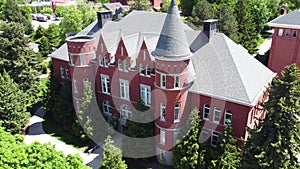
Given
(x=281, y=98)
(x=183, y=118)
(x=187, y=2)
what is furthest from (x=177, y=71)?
(x=187, y=2)

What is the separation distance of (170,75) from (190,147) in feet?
24.9

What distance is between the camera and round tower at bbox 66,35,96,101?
116 ft

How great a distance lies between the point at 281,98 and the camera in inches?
822

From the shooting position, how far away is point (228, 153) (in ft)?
87.0

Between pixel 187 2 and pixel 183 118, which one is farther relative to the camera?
pixel 187 2

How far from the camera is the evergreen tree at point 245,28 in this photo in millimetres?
57625

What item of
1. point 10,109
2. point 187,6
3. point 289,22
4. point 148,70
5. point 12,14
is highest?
point 187,6

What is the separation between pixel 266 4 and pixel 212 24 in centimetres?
5266

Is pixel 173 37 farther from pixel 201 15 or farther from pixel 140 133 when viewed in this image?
pixel 201 15

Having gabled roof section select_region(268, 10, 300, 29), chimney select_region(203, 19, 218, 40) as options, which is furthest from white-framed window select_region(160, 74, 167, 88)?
gabled roof section select_region(268, 10, 300, 29)

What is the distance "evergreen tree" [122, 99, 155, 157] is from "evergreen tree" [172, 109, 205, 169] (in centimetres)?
424

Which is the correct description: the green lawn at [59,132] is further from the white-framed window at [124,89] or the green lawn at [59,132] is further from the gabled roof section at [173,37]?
the gabled roof section at [173,37]

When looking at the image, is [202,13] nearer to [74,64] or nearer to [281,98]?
[74,64]

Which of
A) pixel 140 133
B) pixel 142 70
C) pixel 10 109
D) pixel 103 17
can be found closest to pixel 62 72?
pixel 10 109
